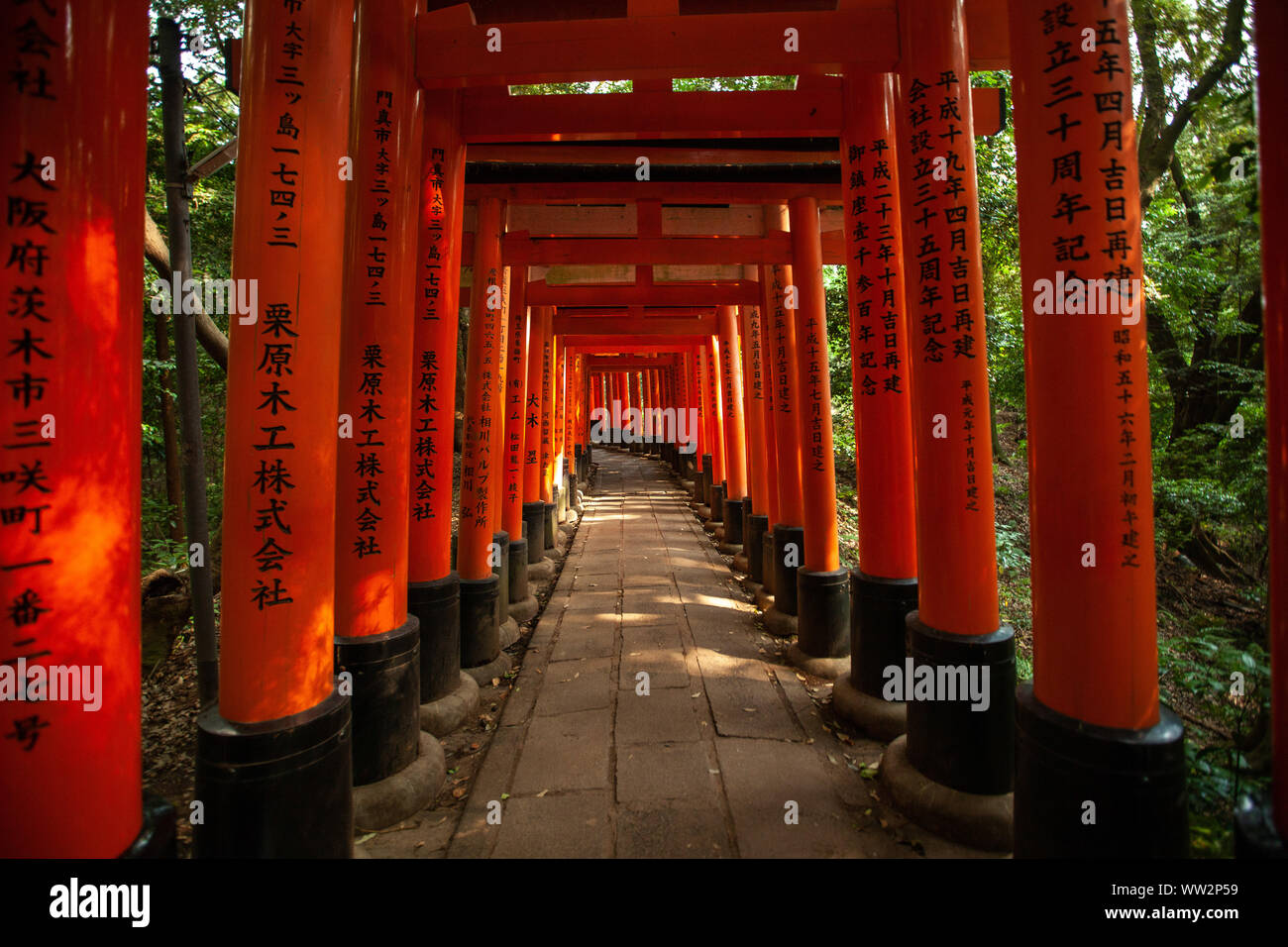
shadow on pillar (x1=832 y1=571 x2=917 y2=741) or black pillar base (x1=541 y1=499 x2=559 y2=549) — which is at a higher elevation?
black pillar base (x1=541 y1=499 x2=559 y2=549)

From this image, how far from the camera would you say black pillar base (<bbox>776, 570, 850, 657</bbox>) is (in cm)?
493

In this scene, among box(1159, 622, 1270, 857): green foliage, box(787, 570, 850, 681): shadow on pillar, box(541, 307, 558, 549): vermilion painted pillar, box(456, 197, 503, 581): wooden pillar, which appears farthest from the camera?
box(541, 307, 558, 549): vermilion painted pillar

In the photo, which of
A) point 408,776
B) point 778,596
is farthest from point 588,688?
point 778,596

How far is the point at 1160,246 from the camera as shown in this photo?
24.2 feet

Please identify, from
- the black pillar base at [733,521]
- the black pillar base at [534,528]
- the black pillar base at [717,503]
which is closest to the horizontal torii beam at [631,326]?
the black pillar base at [717,503]

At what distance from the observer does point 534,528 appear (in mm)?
8992

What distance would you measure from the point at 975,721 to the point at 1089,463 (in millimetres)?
1413

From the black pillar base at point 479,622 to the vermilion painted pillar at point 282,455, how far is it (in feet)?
8.27

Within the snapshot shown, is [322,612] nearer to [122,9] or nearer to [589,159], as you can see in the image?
[122,9]

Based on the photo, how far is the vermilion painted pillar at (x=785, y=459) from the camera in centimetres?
614

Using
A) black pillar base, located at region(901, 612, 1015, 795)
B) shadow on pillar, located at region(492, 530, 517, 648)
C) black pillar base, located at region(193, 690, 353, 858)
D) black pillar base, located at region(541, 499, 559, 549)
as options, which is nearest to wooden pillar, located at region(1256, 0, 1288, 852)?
black pillar base, located at region(901, 612, 1015, 795)

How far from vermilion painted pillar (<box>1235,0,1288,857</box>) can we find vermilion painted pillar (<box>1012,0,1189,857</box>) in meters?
0.43

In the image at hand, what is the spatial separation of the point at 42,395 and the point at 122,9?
1.15 m

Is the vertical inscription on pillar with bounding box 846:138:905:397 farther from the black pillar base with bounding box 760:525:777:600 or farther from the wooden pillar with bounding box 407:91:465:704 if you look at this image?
the black pillar base with bounding box 760:525:777:600
